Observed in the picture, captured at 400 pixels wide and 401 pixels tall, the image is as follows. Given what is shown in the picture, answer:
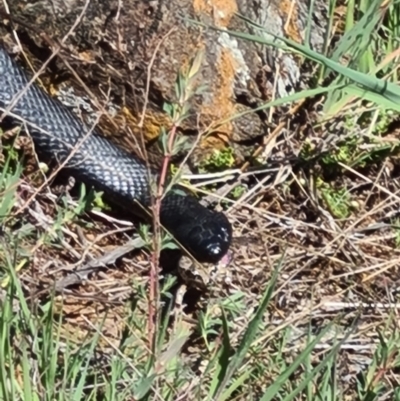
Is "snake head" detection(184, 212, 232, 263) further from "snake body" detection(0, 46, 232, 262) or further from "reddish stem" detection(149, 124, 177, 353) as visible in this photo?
"reddish stem" detection(149, 124, 177, 353)

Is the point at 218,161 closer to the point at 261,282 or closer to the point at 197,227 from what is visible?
the point at 197,227

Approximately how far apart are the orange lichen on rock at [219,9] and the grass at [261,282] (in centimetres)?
12

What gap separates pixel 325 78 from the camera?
12.0 ft

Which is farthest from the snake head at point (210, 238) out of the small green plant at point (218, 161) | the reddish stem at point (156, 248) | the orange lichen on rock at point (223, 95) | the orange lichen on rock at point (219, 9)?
the reddish stem at point (156, 248)

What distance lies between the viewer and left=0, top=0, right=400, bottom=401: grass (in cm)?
221

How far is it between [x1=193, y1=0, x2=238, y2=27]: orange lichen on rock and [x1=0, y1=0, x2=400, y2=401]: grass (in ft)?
0.40

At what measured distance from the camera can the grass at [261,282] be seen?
221 cm

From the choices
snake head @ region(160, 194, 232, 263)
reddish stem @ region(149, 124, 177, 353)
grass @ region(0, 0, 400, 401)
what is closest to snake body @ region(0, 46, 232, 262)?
snake head @ region(160, 194, 232, 263)

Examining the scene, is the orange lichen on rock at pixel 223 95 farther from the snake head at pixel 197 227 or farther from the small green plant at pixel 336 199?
the small green plant at pixel 336 199

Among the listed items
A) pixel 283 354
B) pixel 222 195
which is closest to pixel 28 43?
pixel 222 195

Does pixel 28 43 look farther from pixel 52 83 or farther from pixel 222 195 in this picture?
pixel 222 195

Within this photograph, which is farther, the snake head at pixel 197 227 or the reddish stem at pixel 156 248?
the snake head at pixel 197 227

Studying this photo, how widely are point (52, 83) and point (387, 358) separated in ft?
6.64

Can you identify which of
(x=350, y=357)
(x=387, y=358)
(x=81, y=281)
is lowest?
(x=81, y=281)
